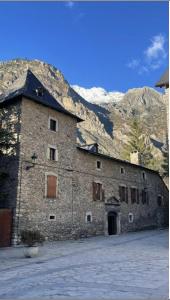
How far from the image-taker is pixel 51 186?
17719mm

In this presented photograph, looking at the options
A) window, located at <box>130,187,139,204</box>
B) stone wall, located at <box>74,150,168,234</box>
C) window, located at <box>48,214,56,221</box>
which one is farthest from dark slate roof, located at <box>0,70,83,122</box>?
window, located at <box>130,187,139,204</box>

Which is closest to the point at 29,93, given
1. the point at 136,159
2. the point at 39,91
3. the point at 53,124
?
the point at 39,91

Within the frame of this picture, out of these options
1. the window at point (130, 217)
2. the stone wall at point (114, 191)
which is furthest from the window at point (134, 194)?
the window at point (130, 217)

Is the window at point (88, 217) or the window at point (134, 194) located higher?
the window at point (134, 194)

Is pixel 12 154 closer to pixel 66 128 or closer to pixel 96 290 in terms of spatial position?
pixel 66 128

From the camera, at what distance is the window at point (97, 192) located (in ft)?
69.3

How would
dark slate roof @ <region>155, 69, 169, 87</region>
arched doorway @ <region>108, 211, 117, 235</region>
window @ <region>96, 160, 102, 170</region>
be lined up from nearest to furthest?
dark slate roof @ <region>155, 69, 169, 87</region>, window @ <region>96, 160, 102, 170</region>, arched doorway @ <region>108, 211, 117, 235</region>

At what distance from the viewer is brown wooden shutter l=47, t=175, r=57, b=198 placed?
17.5 m

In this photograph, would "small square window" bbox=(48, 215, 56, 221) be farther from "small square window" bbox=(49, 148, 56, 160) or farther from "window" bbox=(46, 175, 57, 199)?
"small square window" bbox=(49, 148, 56, 160)

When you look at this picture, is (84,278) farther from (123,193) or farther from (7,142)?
(123,193)

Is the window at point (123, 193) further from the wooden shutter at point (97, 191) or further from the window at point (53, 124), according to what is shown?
the window at point (53, 124)

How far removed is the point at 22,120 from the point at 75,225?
7.79m

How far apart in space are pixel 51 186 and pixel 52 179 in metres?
0.45

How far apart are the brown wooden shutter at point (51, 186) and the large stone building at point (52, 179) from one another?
0.12 feet
